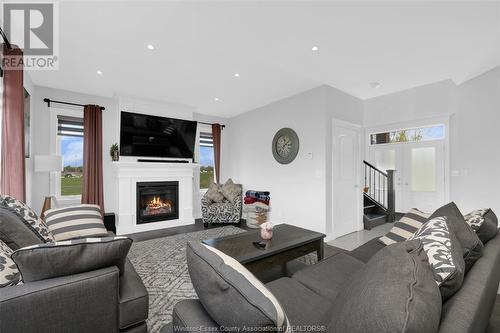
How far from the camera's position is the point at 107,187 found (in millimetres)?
4426

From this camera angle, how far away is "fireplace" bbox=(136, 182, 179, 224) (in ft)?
14.5

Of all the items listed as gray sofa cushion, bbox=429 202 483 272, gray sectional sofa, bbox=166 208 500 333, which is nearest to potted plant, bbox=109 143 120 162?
gray sectional sofa, bbox=166 208 500 333

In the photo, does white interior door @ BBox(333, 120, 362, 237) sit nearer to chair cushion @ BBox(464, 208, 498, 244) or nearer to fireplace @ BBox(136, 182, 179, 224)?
chair cushion @ BBox(464, 208, 498, 244)

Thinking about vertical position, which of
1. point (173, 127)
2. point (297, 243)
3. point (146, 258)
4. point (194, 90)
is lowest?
point (146, 258)

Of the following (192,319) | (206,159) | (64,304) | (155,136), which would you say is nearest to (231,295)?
(192,319)

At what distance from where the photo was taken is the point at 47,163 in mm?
3352

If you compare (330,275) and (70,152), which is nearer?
(330,275)

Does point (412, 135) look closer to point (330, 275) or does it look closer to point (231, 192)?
point (231, 192)

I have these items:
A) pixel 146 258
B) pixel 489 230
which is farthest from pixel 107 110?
pixel 489 230

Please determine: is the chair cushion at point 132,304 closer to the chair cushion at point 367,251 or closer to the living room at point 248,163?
the living room at point 248,163

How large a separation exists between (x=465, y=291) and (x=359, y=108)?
423 cm

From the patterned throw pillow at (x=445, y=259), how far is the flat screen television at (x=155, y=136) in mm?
4459

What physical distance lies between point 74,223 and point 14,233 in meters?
1.03

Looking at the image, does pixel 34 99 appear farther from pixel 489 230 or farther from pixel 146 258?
pixel 489 230
